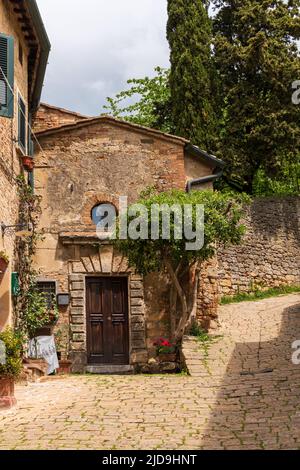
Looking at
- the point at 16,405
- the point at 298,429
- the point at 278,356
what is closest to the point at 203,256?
the point at 278,356

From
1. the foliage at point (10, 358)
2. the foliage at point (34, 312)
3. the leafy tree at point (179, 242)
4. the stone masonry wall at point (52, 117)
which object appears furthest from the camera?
the stone masonry wall at point (52, 117)

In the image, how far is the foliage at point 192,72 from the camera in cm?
2303

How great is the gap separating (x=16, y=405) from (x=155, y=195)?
21.3ft

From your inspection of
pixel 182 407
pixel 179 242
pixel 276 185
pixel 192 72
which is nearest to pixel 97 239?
pixel 179 242

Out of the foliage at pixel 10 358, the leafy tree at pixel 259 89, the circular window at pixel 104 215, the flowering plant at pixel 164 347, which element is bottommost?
the flowering plant at pixel 164 347

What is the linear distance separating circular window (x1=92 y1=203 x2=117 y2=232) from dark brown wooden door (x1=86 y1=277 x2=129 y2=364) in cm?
122

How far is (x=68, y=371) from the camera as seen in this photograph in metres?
13.2

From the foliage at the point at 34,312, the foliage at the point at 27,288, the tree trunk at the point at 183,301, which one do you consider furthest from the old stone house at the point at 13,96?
the tree trunk at the point at 183,301

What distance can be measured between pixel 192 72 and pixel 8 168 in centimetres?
1387

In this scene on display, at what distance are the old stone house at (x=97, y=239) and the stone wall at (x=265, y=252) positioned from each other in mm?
6133

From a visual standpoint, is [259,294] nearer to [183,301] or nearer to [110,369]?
[183,301]

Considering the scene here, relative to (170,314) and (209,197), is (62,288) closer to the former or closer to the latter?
(170,314)

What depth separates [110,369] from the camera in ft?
45.6

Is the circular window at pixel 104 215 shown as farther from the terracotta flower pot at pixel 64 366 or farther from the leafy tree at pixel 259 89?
the leafy tree at pixel 259 89
